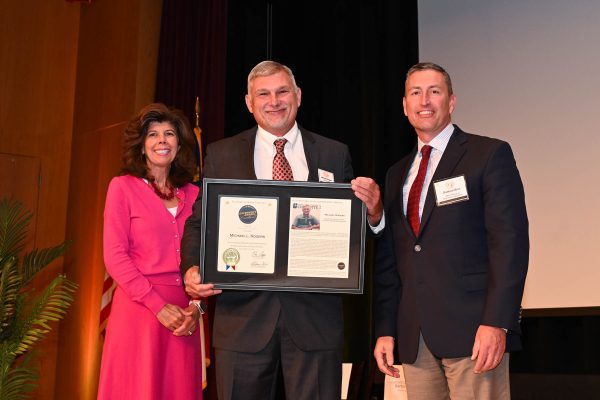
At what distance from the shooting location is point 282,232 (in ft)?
8.49

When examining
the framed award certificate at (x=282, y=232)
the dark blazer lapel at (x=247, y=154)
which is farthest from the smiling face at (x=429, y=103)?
the dark blazer lapel at (x=247, y=154)

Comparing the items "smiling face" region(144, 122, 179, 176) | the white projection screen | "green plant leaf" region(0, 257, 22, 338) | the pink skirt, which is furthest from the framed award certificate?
the white projection screen

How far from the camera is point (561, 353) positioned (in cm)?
443

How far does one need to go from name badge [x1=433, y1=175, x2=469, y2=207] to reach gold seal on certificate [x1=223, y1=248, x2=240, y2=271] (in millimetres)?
743

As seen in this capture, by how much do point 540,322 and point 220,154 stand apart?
2.60 meters

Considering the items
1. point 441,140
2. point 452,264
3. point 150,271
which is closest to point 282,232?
point 452,264

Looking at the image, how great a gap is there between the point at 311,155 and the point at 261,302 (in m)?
0.59

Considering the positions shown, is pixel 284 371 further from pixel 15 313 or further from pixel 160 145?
pixel 15 313

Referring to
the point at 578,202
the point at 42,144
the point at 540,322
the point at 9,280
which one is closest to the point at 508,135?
the point at 578,202

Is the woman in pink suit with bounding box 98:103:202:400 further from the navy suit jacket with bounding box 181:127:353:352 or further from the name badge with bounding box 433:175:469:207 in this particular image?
the name badge with bounding box 433:175:469:207

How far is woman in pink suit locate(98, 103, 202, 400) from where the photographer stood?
3.13 m

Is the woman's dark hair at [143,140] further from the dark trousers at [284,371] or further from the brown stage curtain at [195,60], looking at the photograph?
the brown stage curtain at [195,60]

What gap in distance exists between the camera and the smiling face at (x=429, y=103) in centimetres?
281

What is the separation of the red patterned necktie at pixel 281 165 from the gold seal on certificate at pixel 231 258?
1.07 ft
